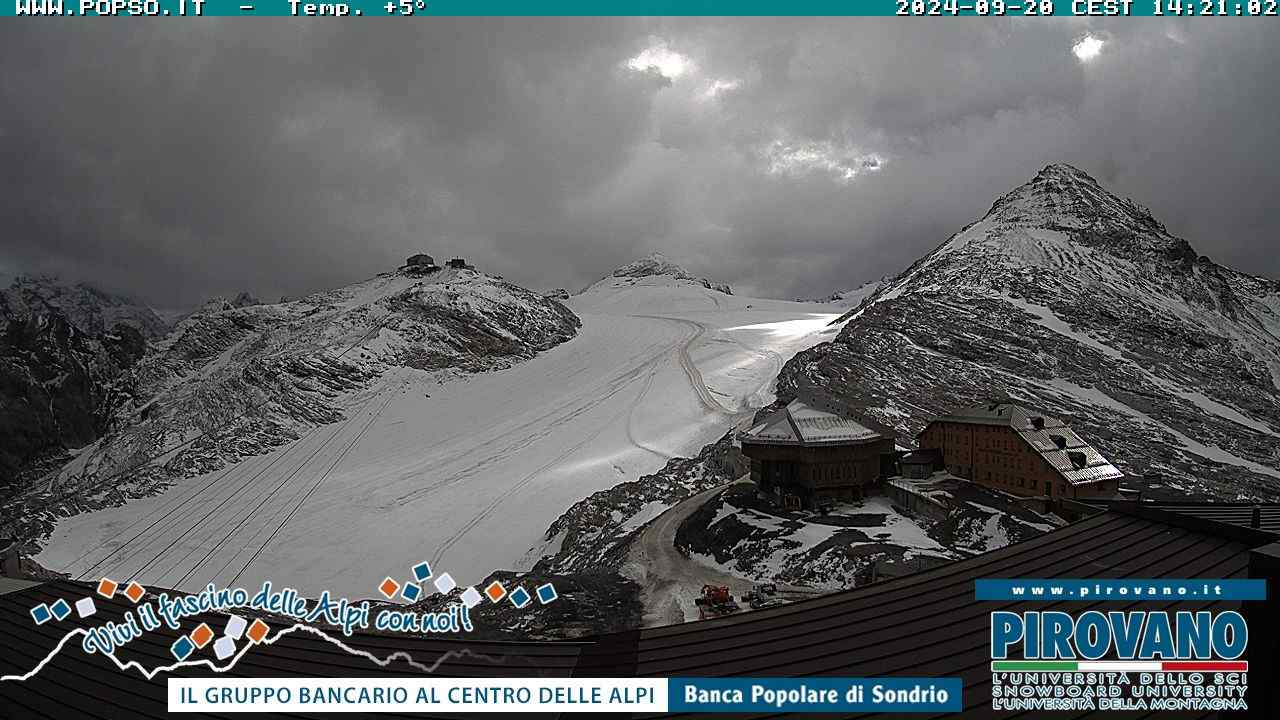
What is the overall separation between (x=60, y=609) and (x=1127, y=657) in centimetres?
1525

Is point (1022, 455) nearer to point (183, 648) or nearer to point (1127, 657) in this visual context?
point (1127, 657)

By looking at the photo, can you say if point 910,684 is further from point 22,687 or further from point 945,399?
point 945,399

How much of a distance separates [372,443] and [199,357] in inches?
2185

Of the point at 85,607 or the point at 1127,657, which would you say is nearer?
the point at 1127,657

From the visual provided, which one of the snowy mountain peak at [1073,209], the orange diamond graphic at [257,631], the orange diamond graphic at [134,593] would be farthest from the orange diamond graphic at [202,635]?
the snowy mountain peak at [1073,209]

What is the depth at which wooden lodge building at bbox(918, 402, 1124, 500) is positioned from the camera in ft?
100

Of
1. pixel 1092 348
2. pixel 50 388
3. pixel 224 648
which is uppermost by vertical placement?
pixel 1092 348

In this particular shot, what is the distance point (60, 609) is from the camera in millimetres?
9609

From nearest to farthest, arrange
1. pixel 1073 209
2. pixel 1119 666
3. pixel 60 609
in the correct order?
pixel 1119 666, pixel 60 609, pixel 1073 209

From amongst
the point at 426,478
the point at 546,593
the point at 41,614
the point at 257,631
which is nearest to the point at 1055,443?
the point at 546,593

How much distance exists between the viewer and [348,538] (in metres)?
45.9

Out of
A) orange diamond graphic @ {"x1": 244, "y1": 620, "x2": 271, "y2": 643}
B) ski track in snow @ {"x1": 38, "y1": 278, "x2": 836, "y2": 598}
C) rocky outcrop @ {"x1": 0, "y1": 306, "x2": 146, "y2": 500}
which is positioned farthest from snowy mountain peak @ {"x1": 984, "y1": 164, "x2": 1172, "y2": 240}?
rocky outcrop @ {"x1": 0, "y1": 306, "x2": 146, "y2": 500}

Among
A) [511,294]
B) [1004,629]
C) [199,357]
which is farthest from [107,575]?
[511,294]

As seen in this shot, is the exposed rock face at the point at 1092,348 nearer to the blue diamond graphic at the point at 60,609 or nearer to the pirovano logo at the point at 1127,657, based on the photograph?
the pirovano logo at the point at 1127,657
